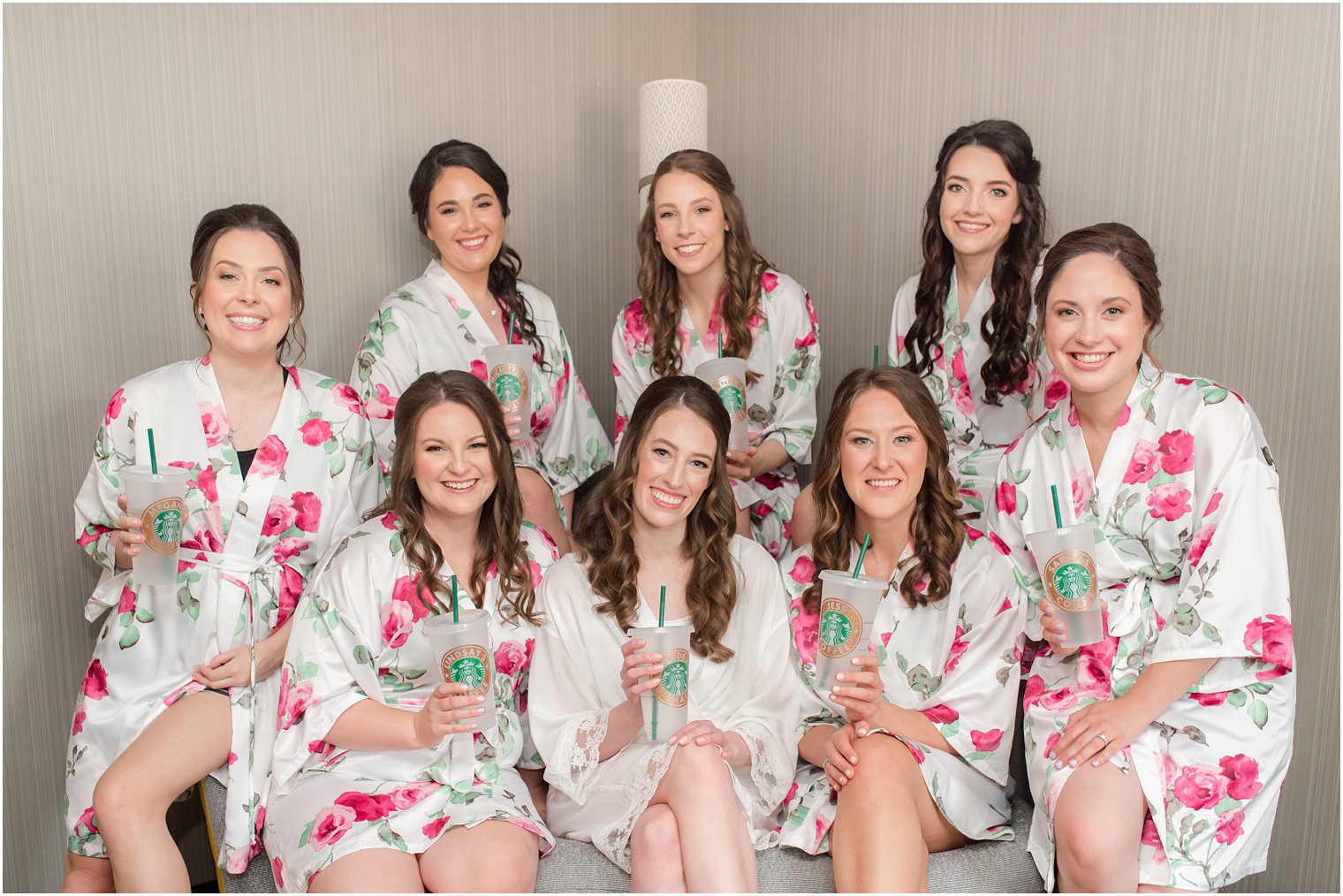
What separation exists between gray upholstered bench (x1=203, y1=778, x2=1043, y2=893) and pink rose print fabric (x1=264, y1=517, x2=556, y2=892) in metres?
→ 0.07

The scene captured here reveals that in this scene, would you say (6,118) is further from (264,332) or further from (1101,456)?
(1101,456)

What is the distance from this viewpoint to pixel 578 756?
235cm

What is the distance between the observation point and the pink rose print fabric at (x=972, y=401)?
293 cm

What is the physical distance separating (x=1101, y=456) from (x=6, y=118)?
99.1 inches

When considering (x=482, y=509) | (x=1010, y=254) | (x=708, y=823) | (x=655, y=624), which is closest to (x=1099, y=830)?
(x=708, y=823)

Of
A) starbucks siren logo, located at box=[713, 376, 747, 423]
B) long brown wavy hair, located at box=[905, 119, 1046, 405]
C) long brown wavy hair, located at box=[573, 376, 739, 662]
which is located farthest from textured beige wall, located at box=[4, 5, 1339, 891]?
long brown wavy hair, located at box=[573, 376, 739, 662]

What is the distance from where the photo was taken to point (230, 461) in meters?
2.58

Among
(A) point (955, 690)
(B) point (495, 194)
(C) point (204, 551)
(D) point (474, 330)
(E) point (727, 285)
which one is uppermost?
(B) point (495, 194)

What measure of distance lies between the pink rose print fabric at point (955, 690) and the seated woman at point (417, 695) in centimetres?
53

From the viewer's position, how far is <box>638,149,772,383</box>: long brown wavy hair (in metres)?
3.21

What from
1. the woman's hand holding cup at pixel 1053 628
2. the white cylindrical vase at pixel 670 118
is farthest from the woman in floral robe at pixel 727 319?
the woman's hand holding cup at pixel 1053 628

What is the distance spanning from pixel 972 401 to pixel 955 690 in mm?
875

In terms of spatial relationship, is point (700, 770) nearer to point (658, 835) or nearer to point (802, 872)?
point (658, 835)

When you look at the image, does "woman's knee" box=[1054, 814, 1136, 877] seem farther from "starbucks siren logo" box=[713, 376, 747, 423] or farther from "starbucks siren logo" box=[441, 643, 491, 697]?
"starbucks siren logo" box=[713, 376, 747, 423]
